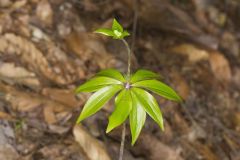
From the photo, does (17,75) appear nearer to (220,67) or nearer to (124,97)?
(124,97)

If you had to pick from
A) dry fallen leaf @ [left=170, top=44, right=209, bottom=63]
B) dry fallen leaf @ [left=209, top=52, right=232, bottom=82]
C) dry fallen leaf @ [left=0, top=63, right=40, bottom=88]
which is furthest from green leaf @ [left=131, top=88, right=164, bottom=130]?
dry fallen leaf @ [left=209, top=52, right=232, bottom=82]

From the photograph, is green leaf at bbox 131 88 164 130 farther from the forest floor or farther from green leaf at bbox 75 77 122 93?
the forest floor

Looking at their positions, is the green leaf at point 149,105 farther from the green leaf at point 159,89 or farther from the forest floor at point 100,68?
the forest floor at point 100,68

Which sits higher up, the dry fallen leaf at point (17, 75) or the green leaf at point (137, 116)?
the green leaf at point (137, 116)

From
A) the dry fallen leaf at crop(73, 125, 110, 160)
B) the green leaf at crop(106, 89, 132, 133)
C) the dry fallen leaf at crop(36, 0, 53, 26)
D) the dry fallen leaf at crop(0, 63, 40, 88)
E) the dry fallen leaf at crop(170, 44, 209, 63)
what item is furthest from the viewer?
the dry fallen leaf at crop(170, 44, 209, 63)

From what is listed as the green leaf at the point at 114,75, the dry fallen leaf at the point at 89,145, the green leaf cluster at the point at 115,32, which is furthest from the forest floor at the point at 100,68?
the green leaf cluster at the point at 115,32

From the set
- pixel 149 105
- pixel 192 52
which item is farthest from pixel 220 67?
pixel 149 105

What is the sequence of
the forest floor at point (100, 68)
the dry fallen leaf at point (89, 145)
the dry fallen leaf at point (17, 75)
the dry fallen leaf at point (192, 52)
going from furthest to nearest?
the dry fallen leaf at point (192, 52), the dry fallen leaf at point (17, 75), the forest floor at point (100, 68), the dry fallen leaf at point (89, 145)
